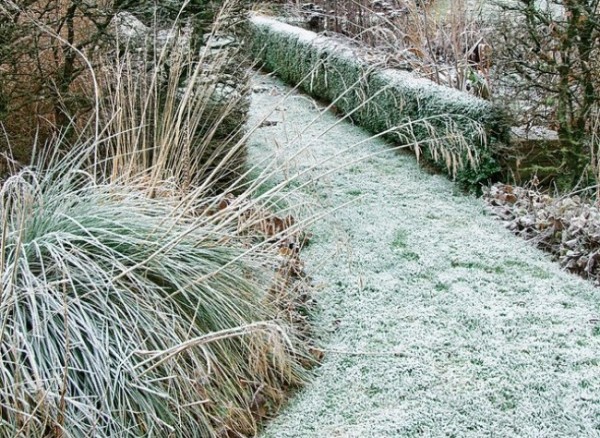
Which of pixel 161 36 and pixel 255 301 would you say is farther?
pixel 161 36

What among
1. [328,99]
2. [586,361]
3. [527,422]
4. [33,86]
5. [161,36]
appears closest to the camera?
[527,422]

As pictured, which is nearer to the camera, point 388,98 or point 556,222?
point 556,222

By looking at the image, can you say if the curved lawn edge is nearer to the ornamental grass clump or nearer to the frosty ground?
the frosty ground

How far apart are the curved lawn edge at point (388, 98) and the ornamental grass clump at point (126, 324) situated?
2.97 feet

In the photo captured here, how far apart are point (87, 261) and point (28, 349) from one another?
42 centimetres

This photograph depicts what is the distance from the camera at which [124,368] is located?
7.00 feet

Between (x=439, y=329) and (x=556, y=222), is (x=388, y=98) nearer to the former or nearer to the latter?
(x=556, y=222)

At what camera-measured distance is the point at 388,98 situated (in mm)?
5520

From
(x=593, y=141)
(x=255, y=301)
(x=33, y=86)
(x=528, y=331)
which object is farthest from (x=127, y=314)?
(x=593, y=141)

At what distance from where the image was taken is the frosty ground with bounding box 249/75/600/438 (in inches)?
92.2

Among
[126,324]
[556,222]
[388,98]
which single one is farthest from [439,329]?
[388,98]

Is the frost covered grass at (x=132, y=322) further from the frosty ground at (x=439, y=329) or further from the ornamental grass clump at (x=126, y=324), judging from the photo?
the frosty ground at (x=439, y=329)

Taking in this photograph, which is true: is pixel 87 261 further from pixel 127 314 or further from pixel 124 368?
pixel 124 368

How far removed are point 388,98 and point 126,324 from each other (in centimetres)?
377
